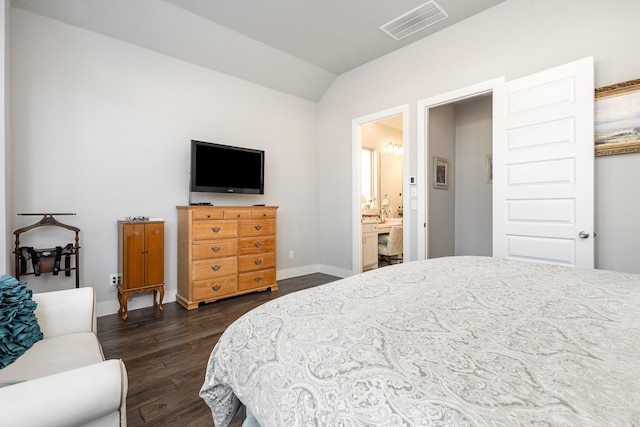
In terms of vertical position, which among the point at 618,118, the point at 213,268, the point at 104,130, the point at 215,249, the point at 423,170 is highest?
the point at 104,130

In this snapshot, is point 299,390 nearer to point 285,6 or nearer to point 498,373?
point 498,373

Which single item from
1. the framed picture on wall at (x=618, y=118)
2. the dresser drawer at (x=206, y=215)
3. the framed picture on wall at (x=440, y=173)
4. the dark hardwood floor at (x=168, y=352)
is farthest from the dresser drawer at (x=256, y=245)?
the framed picture on wall at (x=618, y=118)

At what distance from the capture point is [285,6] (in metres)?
2.91

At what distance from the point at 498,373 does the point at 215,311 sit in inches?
116

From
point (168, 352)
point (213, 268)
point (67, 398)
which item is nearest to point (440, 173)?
point (213, 268)

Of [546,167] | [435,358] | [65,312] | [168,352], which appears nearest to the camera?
[435,358]

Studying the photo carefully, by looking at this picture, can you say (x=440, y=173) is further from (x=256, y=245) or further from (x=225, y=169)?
(x=225, y=169)

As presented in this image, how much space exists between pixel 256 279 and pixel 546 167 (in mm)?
3165

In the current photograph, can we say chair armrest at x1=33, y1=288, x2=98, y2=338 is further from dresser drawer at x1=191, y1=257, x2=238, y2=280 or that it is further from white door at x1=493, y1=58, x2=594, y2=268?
white door at x1=493, y1=58, x2=594, y2=268

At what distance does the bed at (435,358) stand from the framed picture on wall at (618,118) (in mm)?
1724

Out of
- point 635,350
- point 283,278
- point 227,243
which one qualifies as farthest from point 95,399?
point 283,278

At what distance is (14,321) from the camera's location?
1111 millimetres

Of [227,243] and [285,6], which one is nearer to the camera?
[285,6]

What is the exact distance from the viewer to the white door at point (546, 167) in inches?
89.7
